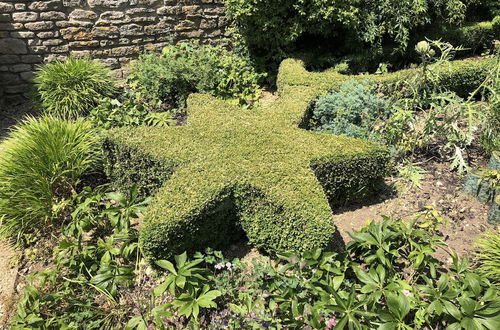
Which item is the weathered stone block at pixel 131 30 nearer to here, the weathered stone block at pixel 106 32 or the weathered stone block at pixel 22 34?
the weathered stone block at pixel 106 32

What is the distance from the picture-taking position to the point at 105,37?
5.99m

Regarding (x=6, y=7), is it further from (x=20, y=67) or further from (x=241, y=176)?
(x=241, y=176)

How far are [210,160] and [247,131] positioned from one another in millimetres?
644

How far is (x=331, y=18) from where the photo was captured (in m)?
5.62

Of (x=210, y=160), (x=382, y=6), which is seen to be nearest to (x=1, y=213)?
(x=210, y=160)

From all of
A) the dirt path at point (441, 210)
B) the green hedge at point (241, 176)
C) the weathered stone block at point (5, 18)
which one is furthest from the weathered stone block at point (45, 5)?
the dirt path at point (441, 210)

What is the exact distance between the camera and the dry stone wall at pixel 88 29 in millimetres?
5594

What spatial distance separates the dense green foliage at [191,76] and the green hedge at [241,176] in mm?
1337

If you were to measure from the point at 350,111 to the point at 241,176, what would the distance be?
1.96 metres

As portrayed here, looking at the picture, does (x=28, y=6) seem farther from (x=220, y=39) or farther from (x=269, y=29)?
(x=269, y=29)

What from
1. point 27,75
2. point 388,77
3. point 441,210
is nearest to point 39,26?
point 27,75

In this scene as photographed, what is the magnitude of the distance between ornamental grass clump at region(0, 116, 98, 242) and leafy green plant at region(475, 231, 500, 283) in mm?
3729

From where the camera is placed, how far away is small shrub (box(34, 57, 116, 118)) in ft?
16.9

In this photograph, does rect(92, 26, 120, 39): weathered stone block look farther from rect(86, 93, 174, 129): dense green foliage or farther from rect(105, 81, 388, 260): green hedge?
rect(105, 81, 388, 260): green hedge
